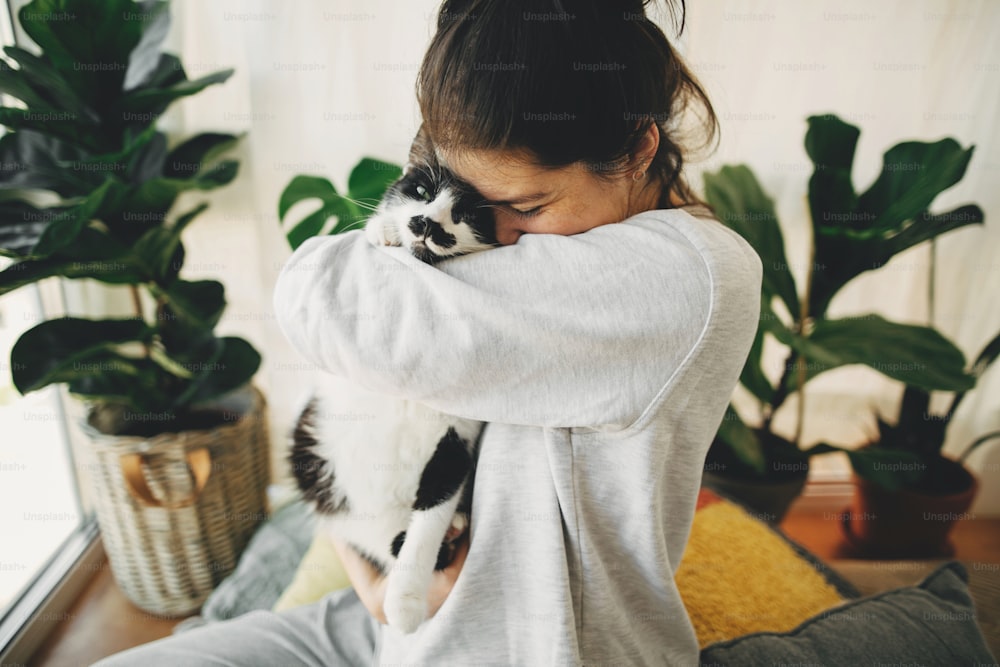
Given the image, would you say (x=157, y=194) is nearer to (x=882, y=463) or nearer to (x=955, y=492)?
(x=882, y=463)

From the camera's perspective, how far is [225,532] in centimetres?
172

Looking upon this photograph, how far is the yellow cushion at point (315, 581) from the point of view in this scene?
1.43 metres

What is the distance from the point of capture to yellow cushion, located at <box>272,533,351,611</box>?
4.71ft

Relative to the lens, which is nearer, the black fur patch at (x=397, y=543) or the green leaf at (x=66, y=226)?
the black fur patch at (x=397, y=543)

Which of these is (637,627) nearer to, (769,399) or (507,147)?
(507,147)

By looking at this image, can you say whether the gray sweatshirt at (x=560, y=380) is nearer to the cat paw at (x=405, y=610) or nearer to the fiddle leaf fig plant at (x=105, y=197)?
the cat paw at (x=405, y=610)

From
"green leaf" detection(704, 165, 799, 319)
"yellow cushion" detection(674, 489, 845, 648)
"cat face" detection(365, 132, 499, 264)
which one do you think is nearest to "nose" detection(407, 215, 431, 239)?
"cat face" detection(365, 132, 499, 264)

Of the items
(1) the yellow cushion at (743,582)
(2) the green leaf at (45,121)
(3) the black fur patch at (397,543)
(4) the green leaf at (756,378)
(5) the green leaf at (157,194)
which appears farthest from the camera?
(4) the green leaf at (756,378)

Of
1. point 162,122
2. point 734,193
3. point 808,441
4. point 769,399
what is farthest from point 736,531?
point 162,122

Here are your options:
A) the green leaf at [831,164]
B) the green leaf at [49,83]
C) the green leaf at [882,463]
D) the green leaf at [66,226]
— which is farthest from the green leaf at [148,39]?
the green leaf at [882,463]

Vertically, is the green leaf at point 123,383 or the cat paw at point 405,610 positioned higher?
the cat paw at point 405,610

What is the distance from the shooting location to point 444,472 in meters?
0.88

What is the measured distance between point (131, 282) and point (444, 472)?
3.51 ft

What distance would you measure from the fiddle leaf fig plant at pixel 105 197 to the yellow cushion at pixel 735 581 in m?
0.56
